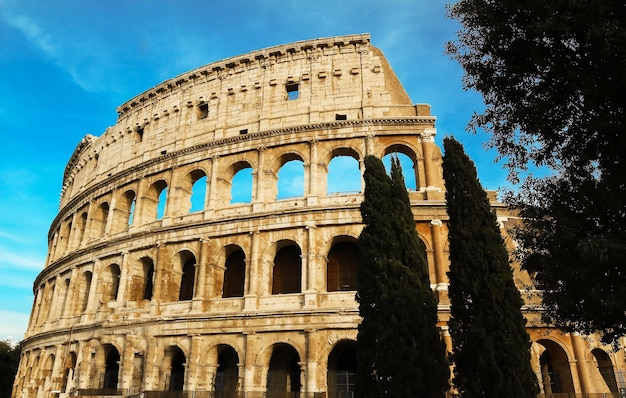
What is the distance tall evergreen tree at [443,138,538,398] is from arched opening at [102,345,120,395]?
51.9 feet

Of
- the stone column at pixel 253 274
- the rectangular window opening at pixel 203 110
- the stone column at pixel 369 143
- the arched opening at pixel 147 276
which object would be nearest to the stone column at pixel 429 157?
the stone column at pixel 369 143

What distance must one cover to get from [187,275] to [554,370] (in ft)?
50.7

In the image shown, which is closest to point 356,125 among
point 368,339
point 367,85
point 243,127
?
point 367,85

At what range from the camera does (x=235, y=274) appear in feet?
63.6

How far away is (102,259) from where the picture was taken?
22031 mm

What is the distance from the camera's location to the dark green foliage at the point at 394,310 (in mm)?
10164

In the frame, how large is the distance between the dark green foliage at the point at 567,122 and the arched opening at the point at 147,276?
670 inches

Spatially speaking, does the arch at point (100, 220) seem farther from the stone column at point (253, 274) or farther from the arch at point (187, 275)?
the stone column at point (253, 274)

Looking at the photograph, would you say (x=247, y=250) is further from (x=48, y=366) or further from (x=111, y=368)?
(x=48, y=366)

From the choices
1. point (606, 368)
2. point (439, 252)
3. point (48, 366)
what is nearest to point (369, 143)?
point (439, 252)

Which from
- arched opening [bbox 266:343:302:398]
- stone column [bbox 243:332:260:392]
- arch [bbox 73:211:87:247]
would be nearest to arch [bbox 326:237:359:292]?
arched opening [bbox 266:343:302:398]

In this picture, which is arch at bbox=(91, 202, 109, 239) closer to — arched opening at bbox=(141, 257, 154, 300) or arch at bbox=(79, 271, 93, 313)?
arch at bbox=(79, 271, 93, 313)

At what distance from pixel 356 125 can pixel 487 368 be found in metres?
11.8

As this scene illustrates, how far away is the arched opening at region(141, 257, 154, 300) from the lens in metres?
20.7
